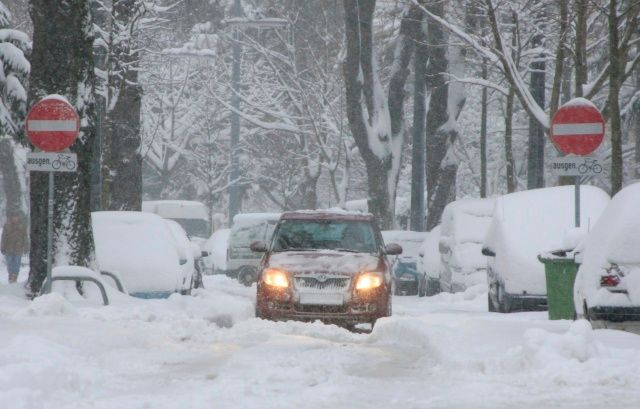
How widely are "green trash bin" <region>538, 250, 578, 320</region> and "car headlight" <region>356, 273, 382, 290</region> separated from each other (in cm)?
201

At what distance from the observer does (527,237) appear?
16406 millimetres

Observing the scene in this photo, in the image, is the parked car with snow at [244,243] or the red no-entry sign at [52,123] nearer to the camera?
the red no-entry sign at [52,123]

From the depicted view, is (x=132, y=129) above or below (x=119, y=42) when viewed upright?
below

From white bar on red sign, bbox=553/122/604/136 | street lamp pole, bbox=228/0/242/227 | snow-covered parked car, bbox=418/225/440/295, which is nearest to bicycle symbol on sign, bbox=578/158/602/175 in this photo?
white bar on red sign, bbox=553/122/604/136

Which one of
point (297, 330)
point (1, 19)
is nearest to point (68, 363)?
point (297, 330)

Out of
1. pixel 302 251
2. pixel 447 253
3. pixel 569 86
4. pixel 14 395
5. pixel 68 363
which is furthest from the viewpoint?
pixel 569 86

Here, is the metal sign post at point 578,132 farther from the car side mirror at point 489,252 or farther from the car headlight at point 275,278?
the car headlight at point 275,278

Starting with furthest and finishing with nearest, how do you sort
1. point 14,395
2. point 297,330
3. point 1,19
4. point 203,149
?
point 203,149 < point 1,19 < point 297,330 < point 14,395

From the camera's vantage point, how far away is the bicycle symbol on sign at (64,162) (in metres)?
15.0

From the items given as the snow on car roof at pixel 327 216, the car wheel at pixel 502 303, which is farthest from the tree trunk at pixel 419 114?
the snow on car roof at pixel 327 216

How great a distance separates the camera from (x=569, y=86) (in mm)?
42562

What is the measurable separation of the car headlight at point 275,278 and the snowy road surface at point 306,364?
1.06 meters

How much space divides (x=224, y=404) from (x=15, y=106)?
54.2 feet

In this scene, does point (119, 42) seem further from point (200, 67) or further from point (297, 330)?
point (200, 67)
